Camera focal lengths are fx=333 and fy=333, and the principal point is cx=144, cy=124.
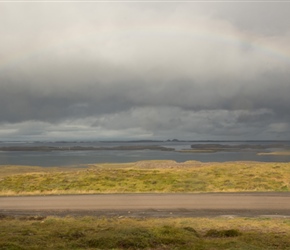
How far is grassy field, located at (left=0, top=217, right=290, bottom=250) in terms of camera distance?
12.7 m

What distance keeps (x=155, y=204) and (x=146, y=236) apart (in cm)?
1189

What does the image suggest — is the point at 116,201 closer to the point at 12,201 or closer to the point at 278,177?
the point at 12,201

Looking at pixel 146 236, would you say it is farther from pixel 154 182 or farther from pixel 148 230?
pixel 154 182

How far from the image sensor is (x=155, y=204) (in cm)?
2548

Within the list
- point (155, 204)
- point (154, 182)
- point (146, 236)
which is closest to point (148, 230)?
point (146, 236)

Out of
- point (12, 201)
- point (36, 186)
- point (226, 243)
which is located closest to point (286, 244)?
point (226, 243)

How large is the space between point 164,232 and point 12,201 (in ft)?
60.2

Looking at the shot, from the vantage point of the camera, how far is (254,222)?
18.7m

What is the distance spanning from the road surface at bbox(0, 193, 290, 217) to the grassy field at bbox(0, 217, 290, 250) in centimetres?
425

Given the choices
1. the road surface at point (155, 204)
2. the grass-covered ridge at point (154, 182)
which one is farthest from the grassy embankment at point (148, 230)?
the road surface at point (155, 204)

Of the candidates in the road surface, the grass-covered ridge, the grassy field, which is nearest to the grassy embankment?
the grassy field

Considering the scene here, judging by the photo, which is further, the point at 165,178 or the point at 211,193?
the point at 165,178

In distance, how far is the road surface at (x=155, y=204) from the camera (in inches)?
892

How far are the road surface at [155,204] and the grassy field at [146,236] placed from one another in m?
4.25
